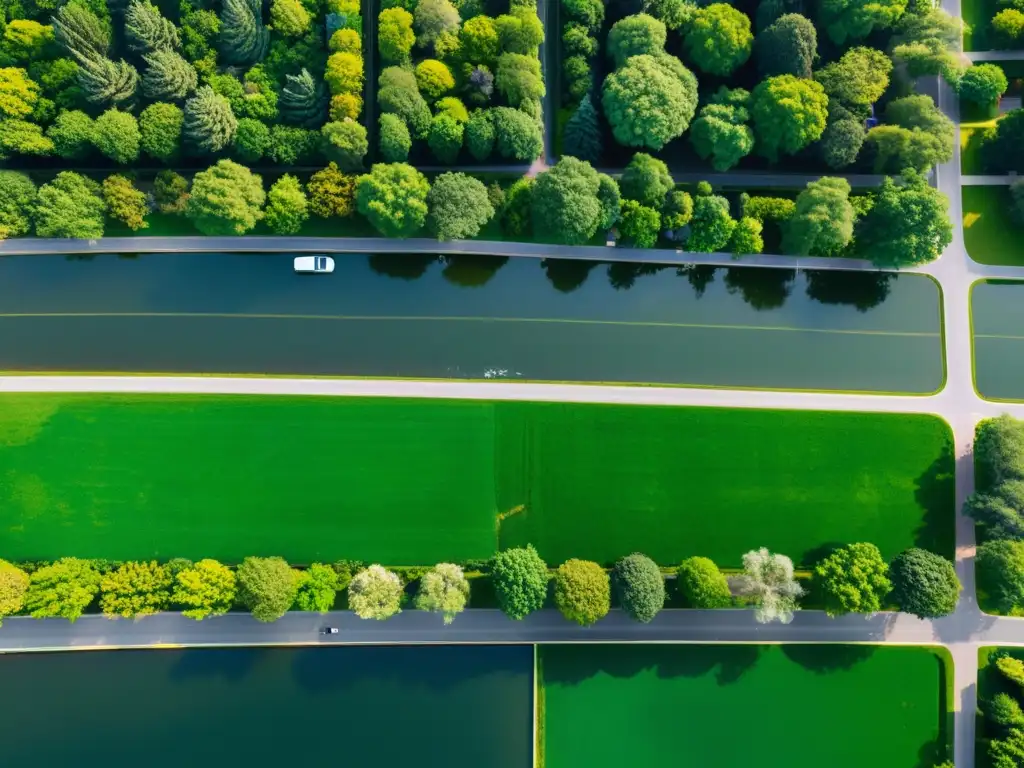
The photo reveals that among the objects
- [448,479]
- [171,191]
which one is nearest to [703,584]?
[448,479]

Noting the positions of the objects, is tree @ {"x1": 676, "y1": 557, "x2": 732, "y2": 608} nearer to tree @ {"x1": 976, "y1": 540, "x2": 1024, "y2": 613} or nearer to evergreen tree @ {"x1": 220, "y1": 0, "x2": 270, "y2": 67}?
tree @ {"x1": 976, "y1": 540, "x2": 1024, "y2": 613}

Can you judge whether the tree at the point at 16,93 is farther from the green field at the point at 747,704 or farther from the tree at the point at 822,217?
the tree at the point at 822,217

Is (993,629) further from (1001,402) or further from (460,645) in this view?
(460,645)

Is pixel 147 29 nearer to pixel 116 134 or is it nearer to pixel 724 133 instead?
pixel 116 134

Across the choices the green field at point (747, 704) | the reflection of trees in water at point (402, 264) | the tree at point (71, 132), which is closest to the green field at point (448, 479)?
the green field at point (747, 704)

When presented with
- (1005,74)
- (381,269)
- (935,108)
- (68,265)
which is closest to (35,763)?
(68,265)

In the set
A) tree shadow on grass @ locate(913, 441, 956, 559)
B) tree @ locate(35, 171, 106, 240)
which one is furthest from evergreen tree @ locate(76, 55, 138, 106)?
tree shadow on grass @ locate(913, 441, 956, 559)
